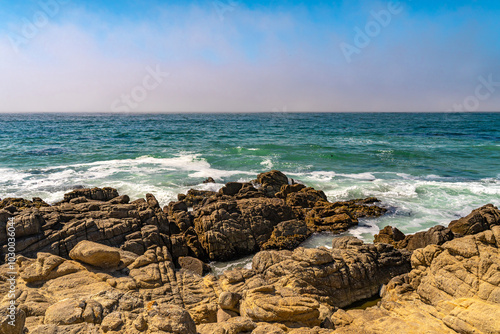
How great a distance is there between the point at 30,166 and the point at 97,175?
8.52 metres

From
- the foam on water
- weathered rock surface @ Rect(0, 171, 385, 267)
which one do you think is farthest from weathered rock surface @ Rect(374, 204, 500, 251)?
weathered rock surface @ Rect(0, 171, 385, 267)

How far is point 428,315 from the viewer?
6.06 metres

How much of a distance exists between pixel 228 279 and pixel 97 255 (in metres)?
3.50

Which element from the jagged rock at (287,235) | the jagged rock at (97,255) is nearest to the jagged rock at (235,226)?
the jagged rock at (287,235)

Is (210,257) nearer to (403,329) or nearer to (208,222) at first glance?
(208,222)

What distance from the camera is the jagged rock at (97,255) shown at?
7457mm

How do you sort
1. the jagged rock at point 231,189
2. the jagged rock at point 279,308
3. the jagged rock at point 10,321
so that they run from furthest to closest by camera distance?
1. the jagged rock at point 231,189
2. the jagged rock at point 279,308
3. the jagged rock at point 10,321

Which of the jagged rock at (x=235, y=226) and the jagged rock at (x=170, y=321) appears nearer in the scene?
the jagged rock at (x=170, y=321)

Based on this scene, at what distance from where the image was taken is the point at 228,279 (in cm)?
781

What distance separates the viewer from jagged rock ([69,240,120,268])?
7457 millimetres

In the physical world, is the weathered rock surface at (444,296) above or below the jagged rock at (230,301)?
above

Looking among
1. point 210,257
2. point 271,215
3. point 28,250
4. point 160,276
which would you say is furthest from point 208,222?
point 28,250

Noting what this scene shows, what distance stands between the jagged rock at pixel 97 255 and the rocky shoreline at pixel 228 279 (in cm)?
2

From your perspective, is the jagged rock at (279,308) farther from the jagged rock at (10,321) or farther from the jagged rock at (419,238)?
the jagged rock at (419,238)
